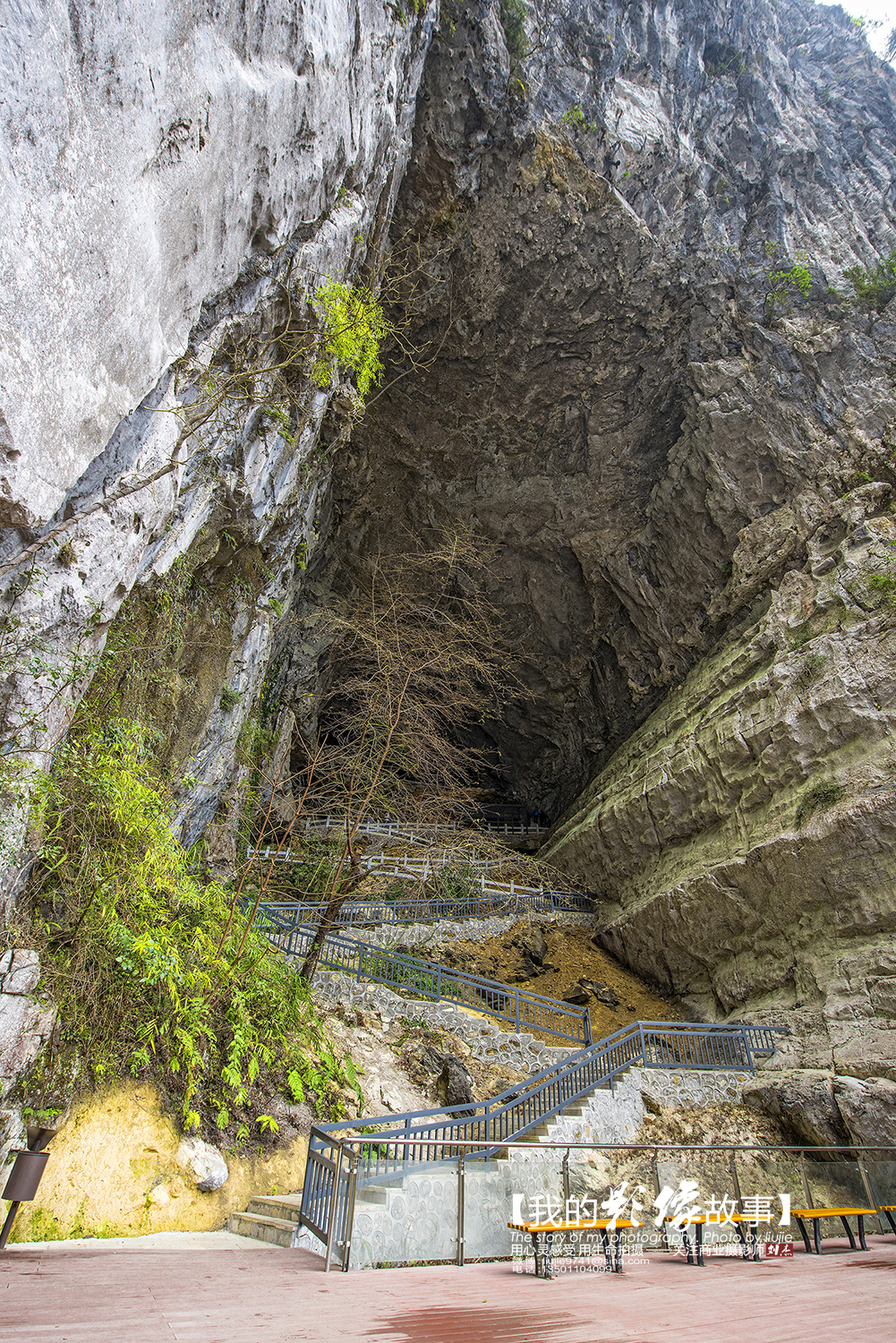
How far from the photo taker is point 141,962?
17.8 ft

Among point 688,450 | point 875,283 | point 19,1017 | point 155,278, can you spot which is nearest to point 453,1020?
point 19,1017

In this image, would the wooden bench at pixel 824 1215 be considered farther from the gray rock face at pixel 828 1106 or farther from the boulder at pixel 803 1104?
the boulder at pixel 803 1104

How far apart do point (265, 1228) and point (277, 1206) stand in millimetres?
366

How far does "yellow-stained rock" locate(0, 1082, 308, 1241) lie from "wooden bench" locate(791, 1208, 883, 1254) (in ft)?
14.7

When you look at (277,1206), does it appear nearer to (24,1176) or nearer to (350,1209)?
(350,1209)

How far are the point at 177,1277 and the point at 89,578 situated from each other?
457 cm

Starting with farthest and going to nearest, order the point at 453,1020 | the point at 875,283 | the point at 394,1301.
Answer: the point at 875,283
the point at 453,1020
the point at 394,1301

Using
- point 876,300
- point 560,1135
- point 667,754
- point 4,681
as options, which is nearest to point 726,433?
point 876,300

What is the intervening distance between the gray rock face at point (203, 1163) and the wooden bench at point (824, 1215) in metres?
4.60

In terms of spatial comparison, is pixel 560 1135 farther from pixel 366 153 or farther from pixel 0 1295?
pixel 366 153

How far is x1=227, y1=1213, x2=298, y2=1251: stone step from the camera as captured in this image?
4.57m

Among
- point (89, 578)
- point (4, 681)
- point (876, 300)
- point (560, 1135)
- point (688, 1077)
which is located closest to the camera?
point (4, 681)

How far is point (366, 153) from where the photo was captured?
10.0 meters

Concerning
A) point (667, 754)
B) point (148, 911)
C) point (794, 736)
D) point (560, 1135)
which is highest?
point (667, 754)
